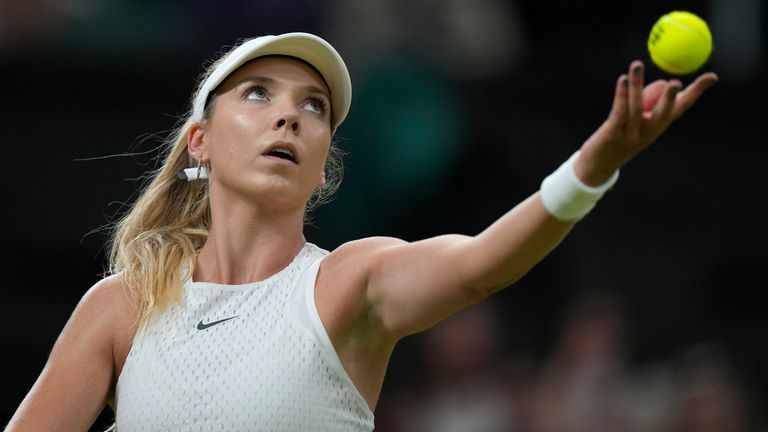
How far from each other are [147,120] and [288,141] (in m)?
3.64

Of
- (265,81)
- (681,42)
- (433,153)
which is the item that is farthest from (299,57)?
(433,153)

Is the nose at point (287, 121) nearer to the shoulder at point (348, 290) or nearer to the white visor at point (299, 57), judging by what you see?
the white visor at point (299, 57)

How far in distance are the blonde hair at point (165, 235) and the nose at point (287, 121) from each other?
33 centimetres

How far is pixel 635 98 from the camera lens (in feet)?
9.29

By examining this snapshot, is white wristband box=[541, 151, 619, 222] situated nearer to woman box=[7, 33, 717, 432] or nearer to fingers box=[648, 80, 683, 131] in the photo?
woman box=[7, 33, 717, 432]

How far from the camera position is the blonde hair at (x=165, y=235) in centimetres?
387

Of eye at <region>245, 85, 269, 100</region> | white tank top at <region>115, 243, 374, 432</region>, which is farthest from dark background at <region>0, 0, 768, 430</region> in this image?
white tank top at <region>115, 243, 374, 432</region>

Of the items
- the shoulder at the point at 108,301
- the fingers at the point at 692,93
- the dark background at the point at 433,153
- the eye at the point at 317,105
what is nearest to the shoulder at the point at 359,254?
the eye at the point at 317,105

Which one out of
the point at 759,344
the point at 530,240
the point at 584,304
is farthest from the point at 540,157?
the point at 530,240

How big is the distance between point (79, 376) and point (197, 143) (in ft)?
2.65

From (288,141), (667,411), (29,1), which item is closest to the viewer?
(288,141)

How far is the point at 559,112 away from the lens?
7457 millimetres

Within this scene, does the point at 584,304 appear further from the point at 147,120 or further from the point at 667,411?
the point at 147,120

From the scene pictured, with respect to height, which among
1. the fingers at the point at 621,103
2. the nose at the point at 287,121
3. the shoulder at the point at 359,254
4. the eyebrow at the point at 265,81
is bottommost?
the shoulder at the point at 359,254
